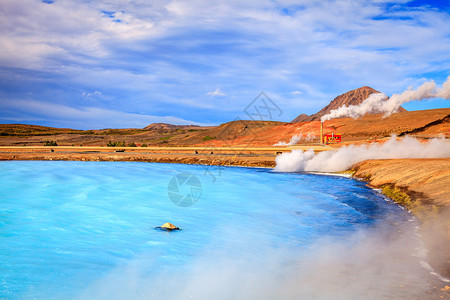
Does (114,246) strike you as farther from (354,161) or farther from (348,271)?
(354,161)

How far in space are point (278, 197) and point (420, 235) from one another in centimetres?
1095

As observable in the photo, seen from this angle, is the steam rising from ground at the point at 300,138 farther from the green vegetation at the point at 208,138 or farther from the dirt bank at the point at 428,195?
the dirt bank at the point at 428,195

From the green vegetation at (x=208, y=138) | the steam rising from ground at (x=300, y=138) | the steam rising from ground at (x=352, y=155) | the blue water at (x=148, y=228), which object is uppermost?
→ the green vegetation at (x=208, y=138)

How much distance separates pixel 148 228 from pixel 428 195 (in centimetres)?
1178

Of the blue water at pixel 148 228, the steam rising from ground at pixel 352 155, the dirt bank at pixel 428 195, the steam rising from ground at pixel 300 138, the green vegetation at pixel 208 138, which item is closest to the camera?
the blue water at pixel 148 228

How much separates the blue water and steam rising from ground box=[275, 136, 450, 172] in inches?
369

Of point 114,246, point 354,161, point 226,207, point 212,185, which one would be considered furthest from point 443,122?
point 114,246

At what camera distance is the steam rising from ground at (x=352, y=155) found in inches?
1268

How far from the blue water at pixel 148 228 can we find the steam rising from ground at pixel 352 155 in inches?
369

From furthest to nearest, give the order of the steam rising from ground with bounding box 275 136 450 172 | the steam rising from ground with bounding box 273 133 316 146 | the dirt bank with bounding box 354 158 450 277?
the steam rising from ground with bounding box 273 133 316 146 → the steam rising from ground with bounding box 275 136 450 172 → the dirt bank with bounding box 354 158 450 277

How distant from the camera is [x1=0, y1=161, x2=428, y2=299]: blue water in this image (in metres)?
9.02

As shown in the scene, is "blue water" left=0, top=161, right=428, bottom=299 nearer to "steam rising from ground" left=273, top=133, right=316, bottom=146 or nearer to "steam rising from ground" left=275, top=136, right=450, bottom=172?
"steam rising from ground" left=275, top=136, right=450, bottom=172

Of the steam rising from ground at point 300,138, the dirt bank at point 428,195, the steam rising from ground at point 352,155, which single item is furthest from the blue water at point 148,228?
the steam rising from ground at point 300,138

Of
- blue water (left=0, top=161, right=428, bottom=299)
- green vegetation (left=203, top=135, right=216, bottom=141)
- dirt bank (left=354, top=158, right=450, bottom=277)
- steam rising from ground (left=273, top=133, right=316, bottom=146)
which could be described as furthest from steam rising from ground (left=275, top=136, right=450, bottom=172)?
green vegetation (left=203, top=135, right=216, bottom=141)
